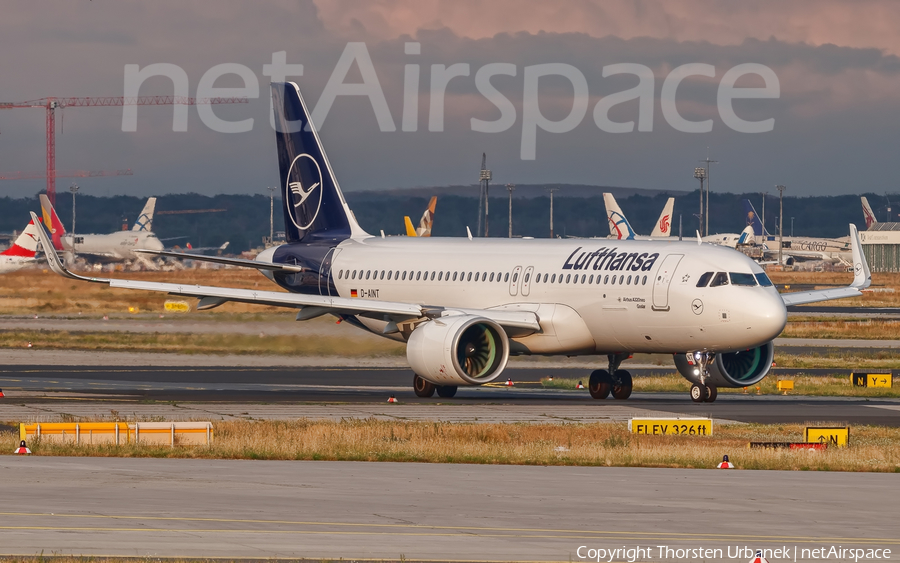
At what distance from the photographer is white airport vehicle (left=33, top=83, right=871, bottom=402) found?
123 ft

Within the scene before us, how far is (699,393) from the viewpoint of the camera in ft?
127

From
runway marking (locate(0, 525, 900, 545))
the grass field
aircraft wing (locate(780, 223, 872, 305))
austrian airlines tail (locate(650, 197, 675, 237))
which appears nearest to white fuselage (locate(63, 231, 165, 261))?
austrian airlines tail (locate(650, 197, 675, 237))

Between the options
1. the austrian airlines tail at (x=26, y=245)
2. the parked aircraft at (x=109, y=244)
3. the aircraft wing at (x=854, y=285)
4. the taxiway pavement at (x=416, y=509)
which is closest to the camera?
the taxiway pavement at (x=416, y=509)

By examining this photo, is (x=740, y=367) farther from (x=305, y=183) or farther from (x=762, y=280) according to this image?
(x=305, y=183)

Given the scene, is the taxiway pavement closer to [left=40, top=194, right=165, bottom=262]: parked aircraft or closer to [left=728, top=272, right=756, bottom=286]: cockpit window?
[left=728, top=272, right=756, bottom=286]: cockpit window

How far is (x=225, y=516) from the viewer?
17.9 meters

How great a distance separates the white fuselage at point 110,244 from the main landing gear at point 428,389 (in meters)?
137

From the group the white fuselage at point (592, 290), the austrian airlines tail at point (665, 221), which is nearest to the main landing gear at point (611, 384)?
the white fuselage at point (592, 290)

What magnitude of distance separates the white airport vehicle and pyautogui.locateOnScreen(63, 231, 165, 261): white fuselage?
132995mm

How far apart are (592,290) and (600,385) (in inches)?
141

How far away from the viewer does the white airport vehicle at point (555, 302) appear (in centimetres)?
3738

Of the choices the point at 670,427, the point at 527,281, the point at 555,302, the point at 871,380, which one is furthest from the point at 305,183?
the point at 670,427

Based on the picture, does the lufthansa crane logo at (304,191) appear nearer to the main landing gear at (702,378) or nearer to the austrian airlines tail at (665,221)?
the main landing gear at (702,378)

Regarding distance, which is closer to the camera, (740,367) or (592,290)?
(592,290)
